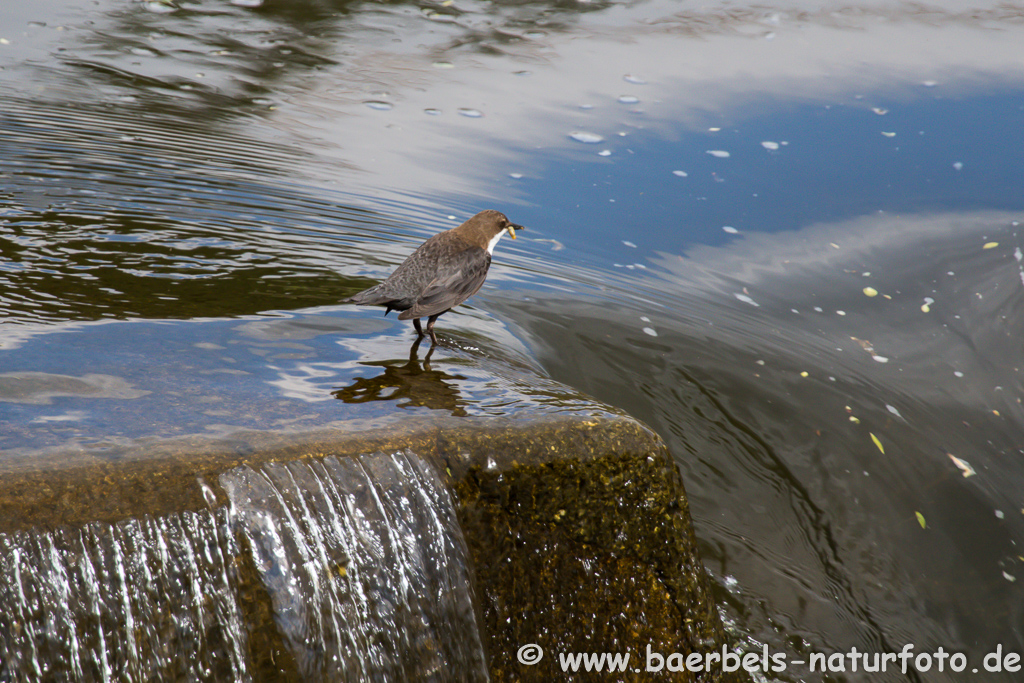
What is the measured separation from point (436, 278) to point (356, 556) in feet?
4.66

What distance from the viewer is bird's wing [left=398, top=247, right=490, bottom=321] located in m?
3.33

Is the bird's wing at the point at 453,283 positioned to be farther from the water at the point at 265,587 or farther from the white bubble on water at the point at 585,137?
the white bubble on water at the point at 585,137

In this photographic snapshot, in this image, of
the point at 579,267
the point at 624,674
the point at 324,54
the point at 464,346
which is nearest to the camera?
the point at 624,674

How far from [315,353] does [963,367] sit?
14.4 feet

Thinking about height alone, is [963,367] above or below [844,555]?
above

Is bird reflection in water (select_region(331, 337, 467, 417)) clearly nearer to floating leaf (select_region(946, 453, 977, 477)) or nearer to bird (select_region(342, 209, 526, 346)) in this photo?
bird (select_region(342, 209, 526, 346))

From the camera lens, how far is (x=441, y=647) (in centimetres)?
253

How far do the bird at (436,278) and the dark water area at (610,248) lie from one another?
9.8 inches

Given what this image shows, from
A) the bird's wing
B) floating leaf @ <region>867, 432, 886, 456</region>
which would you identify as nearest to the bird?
the bird's wing

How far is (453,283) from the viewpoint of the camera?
348 cm

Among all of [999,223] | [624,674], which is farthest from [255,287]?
[999,223]

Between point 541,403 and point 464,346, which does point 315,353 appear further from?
point 541,403

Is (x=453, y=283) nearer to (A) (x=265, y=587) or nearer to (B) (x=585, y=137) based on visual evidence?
(A) (x=265, y=587)

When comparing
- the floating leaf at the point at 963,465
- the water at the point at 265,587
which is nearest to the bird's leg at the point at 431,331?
the water at the point at 265,587
